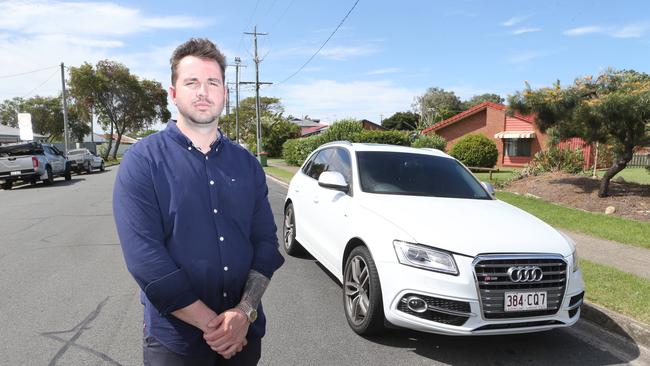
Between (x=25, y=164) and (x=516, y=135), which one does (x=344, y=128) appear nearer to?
(x=516, y=135)

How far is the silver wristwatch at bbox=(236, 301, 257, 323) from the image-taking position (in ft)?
6.16

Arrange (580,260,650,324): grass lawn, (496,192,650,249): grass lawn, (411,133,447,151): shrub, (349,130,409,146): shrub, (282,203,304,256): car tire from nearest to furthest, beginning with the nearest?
1. (580,260,650,324): grass lawn
2. (282,203,304,256): car tire
3. (496,192,650,249): grass lawn
4. (349,130,409,146): shrub
5. (411,133,447,151): shrub

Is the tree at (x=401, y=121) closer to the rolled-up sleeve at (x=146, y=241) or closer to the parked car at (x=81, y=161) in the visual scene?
the parked car at (x=81, y=161)

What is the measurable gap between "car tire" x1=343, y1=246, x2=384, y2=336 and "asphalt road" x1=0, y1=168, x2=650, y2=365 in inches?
5.0

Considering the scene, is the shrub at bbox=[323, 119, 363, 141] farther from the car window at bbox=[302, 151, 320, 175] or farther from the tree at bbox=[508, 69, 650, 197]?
the car window at bbox=[302, 151, 320, 175]

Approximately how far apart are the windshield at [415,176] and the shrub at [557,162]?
1125 centimetres

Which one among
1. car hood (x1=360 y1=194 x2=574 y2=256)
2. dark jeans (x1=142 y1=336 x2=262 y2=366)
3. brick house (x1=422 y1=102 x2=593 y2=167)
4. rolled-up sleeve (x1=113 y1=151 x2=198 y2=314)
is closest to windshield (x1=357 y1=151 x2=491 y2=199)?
car hood (x1=360 y1=194 x2=574 y2=256)

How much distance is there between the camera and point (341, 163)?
5480mm

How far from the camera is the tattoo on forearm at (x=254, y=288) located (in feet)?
6.26

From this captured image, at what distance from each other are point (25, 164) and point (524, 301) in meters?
20.4

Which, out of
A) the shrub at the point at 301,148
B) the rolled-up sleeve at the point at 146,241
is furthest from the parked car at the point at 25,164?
the rolled-up sleeve at the point at 146,241

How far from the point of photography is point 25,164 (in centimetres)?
1839

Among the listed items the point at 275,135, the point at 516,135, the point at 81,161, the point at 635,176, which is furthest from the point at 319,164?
the point at 275,135

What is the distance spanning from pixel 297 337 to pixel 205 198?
8.01 ft
